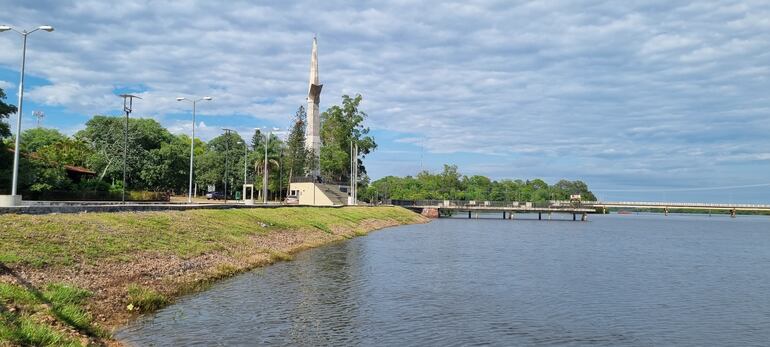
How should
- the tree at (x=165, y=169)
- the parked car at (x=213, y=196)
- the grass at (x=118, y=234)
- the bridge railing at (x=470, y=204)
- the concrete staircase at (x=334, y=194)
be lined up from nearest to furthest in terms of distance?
the grass at (x=118, y=234) < the tree at (x=165, y=169) < the concrete staircase at (x=334, y=194) < the parked car at (x=213, y=196) < the bridge railing at (x=470, y=204)

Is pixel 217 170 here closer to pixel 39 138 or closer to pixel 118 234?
pixel 39 138

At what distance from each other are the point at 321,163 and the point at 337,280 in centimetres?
11097

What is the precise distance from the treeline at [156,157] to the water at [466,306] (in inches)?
1712

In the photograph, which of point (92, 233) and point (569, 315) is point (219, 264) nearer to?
point (92, 233)

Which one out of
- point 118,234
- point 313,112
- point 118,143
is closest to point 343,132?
point 313,112

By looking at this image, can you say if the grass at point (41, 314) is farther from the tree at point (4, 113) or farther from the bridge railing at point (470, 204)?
the bridge railing at point (470, 204)

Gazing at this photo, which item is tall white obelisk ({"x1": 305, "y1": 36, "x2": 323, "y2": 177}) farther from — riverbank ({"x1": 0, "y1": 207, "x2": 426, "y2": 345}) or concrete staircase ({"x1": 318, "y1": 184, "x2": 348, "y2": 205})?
riverbank ({"x1": 0, "y1": 207, "x2": 426, "y2": 345})

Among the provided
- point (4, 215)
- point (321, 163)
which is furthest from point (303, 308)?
point (321, 163)

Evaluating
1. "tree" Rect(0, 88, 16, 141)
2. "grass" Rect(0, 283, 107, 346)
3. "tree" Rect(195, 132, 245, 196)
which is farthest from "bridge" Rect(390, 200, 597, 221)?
"grass" Rect(0, 283, 107, 346)

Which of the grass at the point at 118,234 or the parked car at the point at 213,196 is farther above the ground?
the parked car at the point at 213,196

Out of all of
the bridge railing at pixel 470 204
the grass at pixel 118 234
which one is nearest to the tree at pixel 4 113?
the grass at pixel 118 234

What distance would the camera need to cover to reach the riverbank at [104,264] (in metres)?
15.6

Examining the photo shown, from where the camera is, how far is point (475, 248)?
54.1 m

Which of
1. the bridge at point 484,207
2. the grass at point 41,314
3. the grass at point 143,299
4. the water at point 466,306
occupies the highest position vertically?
the bridge at point 484,207
